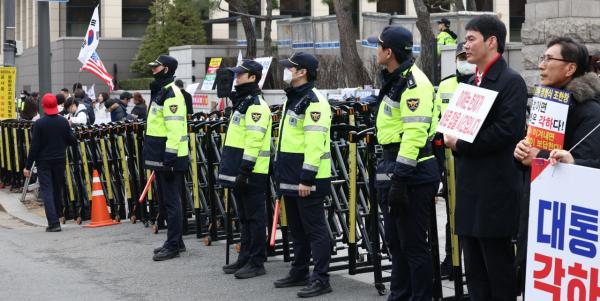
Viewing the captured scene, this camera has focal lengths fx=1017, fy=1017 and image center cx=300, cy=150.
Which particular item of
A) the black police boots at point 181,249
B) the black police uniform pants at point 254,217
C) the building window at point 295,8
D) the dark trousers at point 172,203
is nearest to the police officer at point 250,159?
the black police uniform pants at point 254,217

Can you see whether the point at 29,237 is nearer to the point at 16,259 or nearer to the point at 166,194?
the point at 16,259

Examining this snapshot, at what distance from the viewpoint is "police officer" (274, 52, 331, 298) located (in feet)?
28.0

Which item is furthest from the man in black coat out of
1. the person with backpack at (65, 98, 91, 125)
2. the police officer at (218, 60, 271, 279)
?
the person with backpack at (65, 98, 91, 125)

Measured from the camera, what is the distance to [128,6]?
175ft

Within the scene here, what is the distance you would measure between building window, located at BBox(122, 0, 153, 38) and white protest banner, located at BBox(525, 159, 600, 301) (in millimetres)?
49365

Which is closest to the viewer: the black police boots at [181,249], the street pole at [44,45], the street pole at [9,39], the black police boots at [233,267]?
the black police boots at [233,267]

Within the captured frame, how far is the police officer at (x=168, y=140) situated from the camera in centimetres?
1076

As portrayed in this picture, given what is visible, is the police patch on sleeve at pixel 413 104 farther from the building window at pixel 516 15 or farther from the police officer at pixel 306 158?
the building window at pixel 516 15

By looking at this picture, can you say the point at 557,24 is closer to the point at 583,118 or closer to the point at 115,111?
the point at 115,111

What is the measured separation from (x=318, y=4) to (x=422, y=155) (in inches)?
1877

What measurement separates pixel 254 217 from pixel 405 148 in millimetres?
2930

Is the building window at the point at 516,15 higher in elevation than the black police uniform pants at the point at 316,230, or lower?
higher

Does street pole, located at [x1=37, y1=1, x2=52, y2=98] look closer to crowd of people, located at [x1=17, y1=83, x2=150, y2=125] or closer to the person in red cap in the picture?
crowd of people, located at [x1=17, y1=83, x2=150, y2=125]

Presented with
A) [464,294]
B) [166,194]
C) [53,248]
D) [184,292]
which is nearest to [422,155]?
[464,294]
